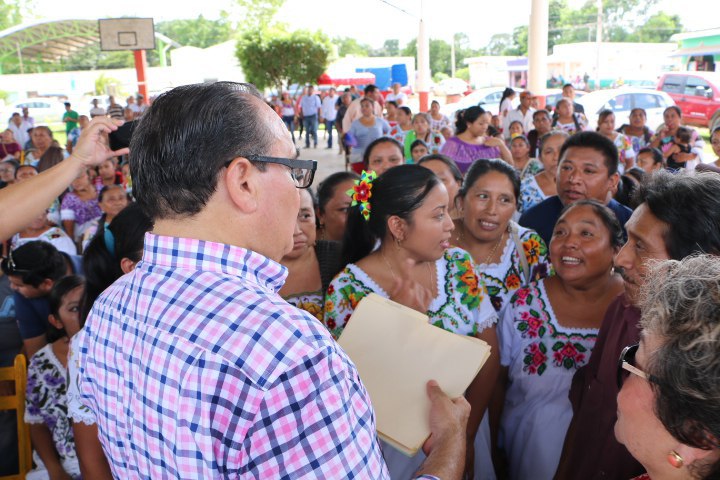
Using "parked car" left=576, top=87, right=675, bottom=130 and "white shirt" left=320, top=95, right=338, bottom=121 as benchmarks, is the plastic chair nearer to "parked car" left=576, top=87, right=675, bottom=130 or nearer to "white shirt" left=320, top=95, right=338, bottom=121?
"parked car" left=576, top=87, right=675, bottom=130

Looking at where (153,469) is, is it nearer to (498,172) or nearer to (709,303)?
(709,303)

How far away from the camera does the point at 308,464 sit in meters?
0.87

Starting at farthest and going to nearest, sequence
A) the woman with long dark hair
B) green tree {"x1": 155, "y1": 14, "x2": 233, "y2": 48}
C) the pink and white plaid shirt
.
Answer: green tree {"x1": 155, "y1": 14, "x2": 233, "y2": 48} < the woman with long dark hair < the pink and white plaid shirt

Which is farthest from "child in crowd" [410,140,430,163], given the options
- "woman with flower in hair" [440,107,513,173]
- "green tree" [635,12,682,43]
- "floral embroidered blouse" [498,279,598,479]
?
"green tree" [635,12,682,43]

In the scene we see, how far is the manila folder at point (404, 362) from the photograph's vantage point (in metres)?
1.58

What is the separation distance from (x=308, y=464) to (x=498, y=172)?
2.48 meters

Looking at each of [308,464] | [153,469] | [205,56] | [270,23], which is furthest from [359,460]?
[205,56]

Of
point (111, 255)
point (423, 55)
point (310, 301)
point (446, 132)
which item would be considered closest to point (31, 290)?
point (111, 255)

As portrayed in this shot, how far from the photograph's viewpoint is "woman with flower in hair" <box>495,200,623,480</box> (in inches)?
92.1

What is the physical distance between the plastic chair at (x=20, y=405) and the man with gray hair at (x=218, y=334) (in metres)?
1.50

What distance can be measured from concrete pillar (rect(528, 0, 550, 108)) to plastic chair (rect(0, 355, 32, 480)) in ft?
38.7

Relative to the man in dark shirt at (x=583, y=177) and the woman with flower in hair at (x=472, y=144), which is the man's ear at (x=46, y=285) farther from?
the woman with flower in hair at (x=472, y=144)

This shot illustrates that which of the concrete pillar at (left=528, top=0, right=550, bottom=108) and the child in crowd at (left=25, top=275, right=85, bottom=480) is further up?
the concrete pillar at (left=528, top=0, right=550, bottom=108)

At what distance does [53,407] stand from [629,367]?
7.33 feet
